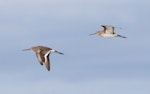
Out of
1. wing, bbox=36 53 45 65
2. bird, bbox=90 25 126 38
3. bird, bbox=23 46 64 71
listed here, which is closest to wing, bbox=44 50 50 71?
bird, bbox=23 46 64 71

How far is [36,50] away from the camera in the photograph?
9844 cm

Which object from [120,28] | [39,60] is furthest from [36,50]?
[120,28]

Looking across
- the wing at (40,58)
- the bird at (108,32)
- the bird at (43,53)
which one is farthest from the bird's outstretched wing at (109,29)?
the wing at (40,58)

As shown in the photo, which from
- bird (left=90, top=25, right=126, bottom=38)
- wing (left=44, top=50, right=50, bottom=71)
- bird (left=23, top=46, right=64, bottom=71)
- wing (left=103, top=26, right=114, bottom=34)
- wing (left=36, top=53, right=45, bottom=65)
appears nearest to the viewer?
wing (left=44, top=50, right=50, bottom=71)

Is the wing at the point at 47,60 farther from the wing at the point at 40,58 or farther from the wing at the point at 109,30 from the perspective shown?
the wing at the point at 109,30

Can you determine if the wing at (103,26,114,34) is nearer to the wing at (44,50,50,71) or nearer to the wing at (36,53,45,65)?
the wing at (36,53,45,65)

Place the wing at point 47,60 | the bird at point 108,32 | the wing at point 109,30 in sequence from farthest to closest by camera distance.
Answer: the bird at point 108,32, the wing at point 109,30, the wing at point 47,60

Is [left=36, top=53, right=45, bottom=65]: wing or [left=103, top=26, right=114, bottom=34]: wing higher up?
[left=103, top=26, right=114, bottom=34]: wing

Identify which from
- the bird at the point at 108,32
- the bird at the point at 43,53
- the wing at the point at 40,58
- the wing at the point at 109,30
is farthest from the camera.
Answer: the bird at the point at 108,32

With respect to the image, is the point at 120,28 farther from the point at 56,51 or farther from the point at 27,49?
the point at 27,49

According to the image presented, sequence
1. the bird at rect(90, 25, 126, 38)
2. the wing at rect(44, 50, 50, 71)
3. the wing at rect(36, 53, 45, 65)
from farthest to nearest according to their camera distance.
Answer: the bird at rect(90, 25, 126, 38)
the wing at rect(36, 53, 45, 65)
the wing at rect(44, 50, 50, 71)

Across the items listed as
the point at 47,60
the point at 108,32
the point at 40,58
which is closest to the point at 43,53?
the point at 40,58

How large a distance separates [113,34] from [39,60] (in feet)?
51.6

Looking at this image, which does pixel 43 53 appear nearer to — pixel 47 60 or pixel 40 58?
pixel 40 58
